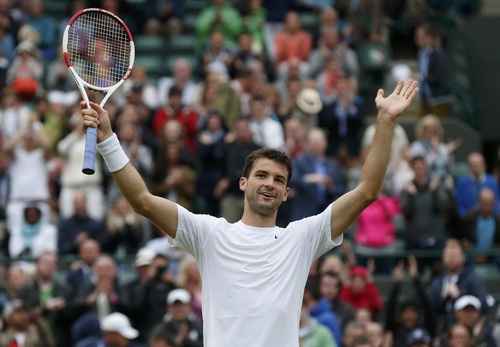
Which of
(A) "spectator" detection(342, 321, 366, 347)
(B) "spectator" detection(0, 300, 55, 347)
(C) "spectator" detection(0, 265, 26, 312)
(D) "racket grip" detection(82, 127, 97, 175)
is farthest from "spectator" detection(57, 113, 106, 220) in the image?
(D) "racket grip" detection(82, 127, 97, 175)

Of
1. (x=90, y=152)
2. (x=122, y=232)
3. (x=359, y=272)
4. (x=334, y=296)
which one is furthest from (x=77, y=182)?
(x=90, y=152)

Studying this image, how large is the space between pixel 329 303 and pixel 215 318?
630 cm

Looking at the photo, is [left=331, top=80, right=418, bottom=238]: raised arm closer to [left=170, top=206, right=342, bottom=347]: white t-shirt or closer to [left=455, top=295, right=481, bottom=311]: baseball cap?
[left=170, top=206, right=342, bottom=347]: white t-shirt

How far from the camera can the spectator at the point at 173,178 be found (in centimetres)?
1555

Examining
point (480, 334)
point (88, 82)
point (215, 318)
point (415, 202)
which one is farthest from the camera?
point (415, 202)

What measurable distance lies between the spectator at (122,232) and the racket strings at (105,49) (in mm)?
6951

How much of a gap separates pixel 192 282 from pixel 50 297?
1578 mm

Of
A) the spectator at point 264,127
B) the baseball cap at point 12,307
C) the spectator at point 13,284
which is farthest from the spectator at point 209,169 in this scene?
the baseball cap at point 12,307

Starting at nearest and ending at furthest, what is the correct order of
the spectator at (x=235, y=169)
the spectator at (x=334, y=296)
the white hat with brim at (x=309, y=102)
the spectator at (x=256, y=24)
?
the spectator at (x=334, y=296) < the spectator at (x=235, y=169) < the white hat with brim at (x=309, y=102) < the spectator at (x=256, y=24)

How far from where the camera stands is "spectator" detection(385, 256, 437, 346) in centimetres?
1306

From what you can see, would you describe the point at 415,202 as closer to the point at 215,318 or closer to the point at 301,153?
the point at 301,153

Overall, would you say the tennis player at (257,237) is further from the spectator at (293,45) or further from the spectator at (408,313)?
the spectator at (293,45)

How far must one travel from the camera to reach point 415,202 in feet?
49.6

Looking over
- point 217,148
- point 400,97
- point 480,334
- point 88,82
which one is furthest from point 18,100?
point 400,97
